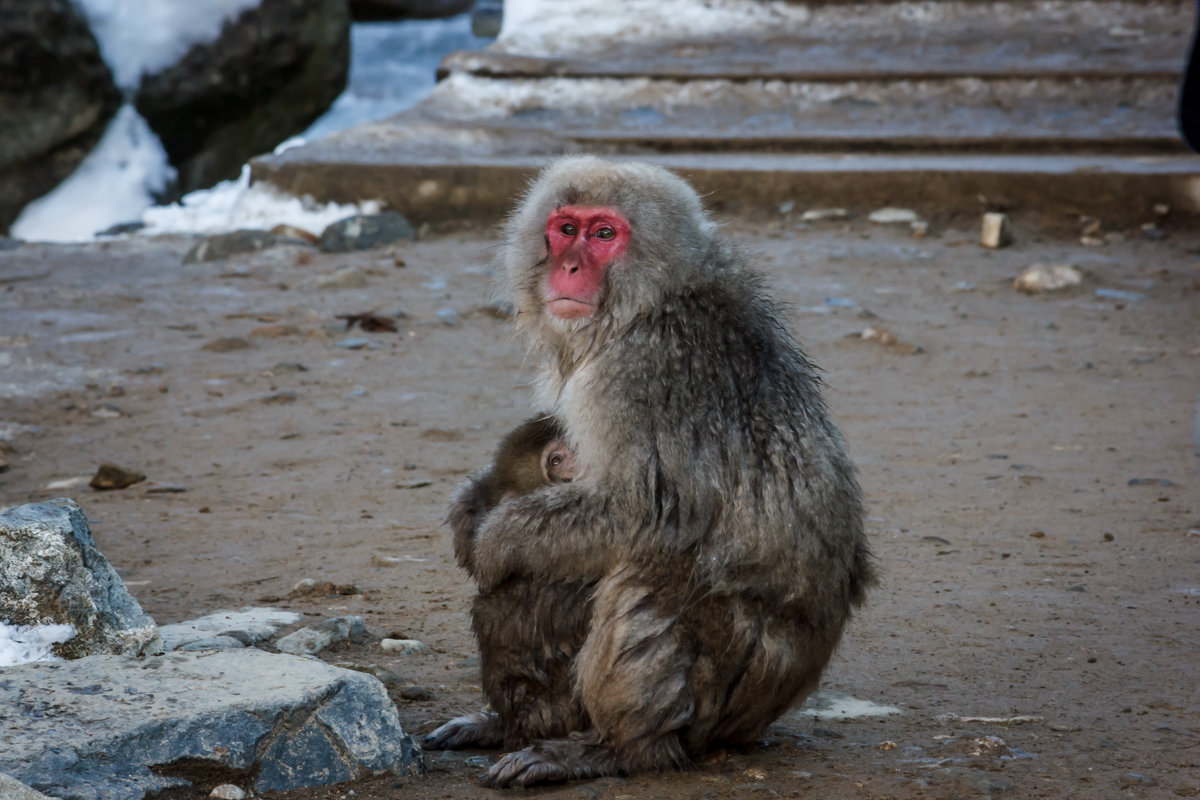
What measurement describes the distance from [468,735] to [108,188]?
10.9m

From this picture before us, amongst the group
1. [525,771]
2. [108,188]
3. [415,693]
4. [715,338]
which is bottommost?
[108,188]

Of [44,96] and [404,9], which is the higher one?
[404,9]

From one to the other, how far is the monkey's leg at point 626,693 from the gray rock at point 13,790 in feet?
3.17

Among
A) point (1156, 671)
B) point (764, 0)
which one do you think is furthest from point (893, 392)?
point (764, 0)

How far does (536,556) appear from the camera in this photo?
2842 mm

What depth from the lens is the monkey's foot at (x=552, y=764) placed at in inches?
111

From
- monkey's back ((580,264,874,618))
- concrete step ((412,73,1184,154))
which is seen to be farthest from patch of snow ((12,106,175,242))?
monkey's back ((580,264,874,618))

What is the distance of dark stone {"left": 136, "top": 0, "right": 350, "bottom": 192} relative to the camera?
1340cm

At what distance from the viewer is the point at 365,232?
870 cm

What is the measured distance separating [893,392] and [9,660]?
165 inches

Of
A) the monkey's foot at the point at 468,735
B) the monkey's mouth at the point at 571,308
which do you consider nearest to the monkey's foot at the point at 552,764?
the monkey's foot at the point at 468,735

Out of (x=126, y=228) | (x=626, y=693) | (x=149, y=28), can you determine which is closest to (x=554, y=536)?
(x=626, y=693)

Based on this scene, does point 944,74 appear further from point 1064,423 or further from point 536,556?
point 536,556

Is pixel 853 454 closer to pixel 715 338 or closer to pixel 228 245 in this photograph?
pixel 715 338
